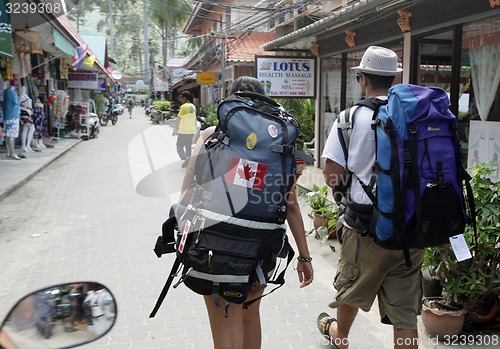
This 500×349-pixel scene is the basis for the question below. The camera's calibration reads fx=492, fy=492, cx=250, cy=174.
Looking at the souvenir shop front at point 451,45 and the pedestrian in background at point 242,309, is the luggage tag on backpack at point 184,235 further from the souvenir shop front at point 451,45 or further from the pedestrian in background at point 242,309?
the souvenir shop front at point 451,45

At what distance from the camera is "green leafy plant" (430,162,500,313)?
330cm

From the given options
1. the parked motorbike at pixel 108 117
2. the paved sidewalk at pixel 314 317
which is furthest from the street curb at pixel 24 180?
the parked motorbike at pixel 108 117

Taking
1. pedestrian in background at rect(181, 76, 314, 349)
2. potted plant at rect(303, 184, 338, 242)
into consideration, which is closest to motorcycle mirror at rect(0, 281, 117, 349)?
pedestrian in background at rect(181, 76, 314, 349)

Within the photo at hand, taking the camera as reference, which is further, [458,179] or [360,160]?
[360,160]

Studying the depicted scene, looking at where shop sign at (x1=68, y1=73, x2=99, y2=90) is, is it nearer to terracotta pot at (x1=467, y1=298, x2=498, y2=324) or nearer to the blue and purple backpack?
terracotta pot at (x1=467, y1=298, x2=498, y2=324)

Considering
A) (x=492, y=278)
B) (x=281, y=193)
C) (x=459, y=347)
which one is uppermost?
(x=281, y=193)

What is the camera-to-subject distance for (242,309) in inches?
96.7

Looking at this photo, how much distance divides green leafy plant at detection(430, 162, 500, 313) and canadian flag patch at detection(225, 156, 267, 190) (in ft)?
6.06

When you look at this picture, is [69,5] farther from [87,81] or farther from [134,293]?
[134,293]

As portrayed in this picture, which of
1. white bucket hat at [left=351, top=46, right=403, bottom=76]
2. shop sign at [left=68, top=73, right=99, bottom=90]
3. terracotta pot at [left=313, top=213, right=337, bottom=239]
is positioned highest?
shop sign at [left=68, top=73, right=99, bottom=90]

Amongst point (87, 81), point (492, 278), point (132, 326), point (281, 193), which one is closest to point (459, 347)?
point (492, 278)

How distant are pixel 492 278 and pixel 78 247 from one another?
4352 millimetres

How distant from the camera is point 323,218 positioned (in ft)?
19.2

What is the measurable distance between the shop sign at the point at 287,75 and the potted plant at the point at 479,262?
238 inches
